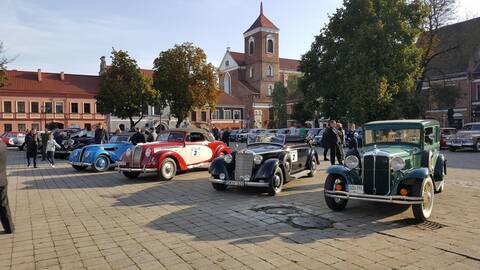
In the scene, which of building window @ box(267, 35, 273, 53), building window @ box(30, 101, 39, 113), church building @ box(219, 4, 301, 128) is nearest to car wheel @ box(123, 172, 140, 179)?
building window @ box(30, 101, 39, 113)

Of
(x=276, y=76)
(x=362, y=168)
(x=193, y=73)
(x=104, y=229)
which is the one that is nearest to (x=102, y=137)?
(x=193, y=73)

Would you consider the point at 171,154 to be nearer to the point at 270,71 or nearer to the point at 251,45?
the point at 270,71

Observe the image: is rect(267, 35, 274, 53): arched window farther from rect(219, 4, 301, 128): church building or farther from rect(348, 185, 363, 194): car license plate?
rect(348, 185, 363, 194): car license plate

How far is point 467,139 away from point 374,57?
773 centimetres

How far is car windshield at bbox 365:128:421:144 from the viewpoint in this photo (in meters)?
8.56

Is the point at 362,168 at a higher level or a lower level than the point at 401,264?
higher

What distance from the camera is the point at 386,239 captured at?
6129 mm

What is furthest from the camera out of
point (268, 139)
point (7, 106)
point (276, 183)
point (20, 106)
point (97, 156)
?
point (20, 106)

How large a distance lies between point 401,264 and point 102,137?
17015mm

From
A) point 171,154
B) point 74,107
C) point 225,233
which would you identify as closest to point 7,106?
point 74,107

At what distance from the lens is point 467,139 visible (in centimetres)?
2459

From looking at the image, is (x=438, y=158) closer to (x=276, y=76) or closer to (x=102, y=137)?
(x=102, y=137)

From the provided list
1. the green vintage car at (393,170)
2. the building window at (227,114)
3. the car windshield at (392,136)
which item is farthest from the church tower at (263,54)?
the green vintage car at (393,170)

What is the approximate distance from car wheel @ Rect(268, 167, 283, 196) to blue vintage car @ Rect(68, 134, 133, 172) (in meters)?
8.25
